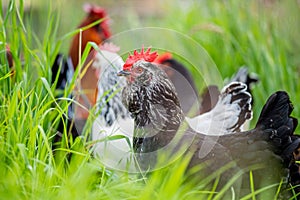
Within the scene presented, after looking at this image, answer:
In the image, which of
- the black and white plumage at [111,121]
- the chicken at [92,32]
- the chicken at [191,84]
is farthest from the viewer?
the chicken at [92,32]

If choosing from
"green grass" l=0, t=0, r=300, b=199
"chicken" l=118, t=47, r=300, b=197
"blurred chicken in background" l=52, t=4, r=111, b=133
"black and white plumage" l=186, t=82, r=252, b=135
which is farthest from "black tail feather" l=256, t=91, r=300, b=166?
"blurred chicken in background" l=52, t=4, r=111, b=133

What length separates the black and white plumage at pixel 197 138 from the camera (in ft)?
7.81

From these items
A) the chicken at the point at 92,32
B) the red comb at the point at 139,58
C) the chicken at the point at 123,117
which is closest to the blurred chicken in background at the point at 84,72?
the chicken at the point at 92,32

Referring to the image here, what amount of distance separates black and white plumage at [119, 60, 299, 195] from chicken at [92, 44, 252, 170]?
0.17 meters

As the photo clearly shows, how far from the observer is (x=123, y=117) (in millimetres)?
3129

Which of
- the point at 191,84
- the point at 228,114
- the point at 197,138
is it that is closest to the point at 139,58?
the point at 197,138

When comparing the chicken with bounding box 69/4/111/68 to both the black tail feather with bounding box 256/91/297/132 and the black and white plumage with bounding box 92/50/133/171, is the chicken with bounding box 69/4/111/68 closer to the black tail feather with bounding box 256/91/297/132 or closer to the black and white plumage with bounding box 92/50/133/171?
the black and white plumage with bounding box 92/50/133/171

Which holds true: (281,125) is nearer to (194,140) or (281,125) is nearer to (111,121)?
(194,140)

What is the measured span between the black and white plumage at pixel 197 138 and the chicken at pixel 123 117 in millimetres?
165

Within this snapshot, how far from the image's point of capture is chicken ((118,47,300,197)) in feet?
7.76

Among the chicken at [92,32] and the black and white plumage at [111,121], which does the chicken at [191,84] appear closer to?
the black and white plumage at [111,121]

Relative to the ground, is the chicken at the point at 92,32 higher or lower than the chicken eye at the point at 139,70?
higher

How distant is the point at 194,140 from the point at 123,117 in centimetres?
79

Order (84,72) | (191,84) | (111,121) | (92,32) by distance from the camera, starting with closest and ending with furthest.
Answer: (84,72), (111,121), (191,84), (92,32)
